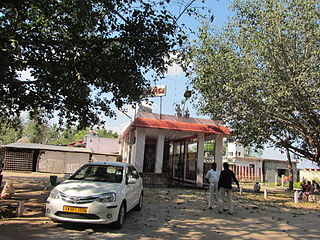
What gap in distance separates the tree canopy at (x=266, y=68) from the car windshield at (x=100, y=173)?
8205 mm

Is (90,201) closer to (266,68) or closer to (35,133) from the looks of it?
(266,68)

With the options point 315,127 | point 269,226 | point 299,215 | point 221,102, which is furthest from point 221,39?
point 269,226

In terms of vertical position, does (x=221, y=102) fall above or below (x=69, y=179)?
above

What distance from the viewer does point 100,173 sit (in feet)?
25.0

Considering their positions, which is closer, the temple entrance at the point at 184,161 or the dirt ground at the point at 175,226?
the dirt ground at the point at 175,226

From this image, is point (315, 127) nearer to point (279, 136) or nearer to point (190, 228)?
point (279, 136)

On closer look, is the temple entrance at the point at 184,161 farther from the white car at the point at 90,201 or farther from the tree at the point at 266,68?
the white car at the point at 90,201

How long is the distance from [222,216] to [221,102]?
825cm

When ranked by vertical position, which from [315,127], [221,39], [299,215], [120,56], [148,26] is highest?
[221,39]

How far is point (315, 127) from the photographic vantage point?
14211 millimetres

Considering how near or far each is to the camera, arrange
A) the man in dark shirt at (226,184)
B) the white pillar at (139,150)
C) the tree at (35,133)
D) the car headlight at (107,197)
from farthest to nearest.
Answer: the tree at (35,133) < the white pillar at (139,150) < the man in dark shirt at (226,184) < the car headlight at (107,197)

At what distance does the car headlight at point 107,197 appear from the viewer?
6090 millimetres

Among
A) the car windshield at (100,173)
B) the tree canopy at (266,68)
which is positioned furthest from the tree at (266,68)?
the car windshield at (100,173)

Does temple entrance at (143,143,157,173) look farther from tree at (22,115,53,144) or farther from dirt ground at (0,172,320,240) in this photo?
tree at (22,115,53,144)
